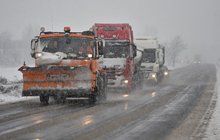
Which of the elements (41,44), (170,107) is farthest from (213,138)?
(41,44)

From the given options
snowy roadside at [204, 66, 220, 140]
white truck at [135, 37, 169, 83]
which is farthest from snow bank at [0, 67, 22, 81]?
snowy roadside at [204, 66, 220, 140]

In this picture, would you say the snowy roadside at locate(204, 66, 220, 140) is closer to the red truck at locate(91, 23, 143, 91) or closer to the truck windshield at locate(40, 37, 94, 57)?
the truck windshield at locate(40, 37, 94, 57)

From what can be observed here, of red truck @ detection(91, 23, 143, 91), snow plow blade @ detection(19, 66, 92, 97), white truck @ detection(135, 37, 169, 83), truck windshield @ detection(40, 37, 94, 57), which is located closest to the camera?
snow plow blade @ detection(19, 66, 92, 97)

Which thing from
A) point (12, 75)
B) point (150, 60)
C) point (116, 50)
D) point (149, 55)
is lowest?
point (12, 75)

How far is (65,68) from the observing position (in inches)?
669

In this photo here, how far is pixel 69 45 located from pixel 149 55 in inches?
694

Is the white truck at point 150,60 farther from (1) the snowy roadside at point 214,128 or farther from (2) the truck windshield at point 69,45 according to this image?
(1) the snowy roadside at point 214,128

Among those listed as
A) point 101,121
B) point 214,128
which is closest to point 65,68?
point 101,121

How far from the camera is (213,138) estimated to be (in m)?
9.97

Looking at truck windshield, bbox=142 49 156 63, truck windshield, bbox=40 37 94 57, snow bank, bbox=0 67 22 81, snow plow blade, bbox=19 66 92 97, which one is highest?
truck windshield, bbox=40 37 94 57

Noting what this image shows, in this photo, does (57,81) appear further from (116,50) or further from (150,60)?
(150,60)

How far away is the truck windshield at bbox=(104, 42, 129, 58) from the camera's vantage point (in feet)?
83.7

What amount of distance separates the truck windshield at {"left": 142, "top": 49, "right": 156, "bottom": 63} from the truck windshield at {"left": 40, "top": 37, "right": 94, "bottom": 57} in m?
17.2

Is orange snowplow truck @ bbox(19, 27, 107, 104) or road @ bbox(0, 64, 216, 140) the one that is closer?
road @ bbox(0, 64, 216, 140)
